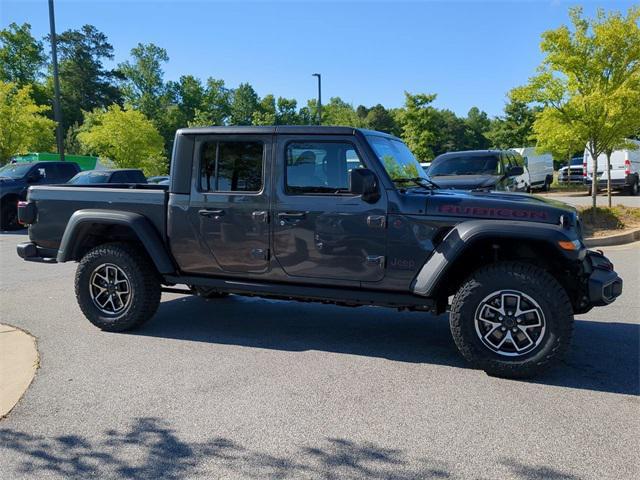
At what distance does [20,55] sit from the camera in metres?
66.8

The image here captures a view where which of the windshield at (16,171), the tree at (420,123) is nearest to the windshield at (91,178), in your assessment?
the windshield at (16,171)

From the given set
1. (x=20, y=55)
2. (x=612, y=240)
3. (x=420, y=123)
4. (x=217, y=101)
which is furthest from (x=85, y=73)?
(x=612, y=240)

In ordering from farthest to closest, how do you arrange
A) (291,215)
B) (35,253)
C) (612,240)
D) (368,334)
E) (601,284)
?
(612,240) → (35,253) → (368,334) → (291,215) → (601,284)

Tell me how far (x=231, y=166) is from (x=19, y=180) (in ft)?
40.6

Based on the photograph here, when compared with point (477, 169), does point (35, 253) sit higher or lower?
lower

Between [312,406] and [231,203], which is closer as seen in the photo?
[312,406]

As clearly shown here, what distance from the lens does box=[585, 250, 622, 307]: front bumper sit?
4.01 meters

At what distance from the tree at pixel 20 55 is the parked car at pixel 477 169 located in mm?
67478

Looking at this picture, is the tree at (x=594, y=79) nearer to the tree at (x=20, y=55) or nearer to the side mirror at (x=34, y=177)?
the side mirror at (x=34, y=177)

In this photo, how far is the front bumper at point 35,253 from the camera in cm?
564

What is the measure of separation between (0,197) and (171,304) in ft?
34.8

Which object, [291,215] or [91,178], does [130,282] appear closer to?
[291,215]

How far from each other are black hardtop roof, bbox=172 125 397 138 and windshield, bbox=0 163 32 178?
40.3ft

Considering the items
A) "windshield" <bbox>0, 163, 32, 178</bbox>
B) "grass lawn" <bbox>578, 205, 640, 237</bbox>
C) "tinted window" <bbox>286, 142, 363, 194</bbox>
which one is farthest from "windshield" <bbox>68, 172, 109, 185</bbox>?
"grass lawn" <bbox>578, 205, 640, 237</bbox>
